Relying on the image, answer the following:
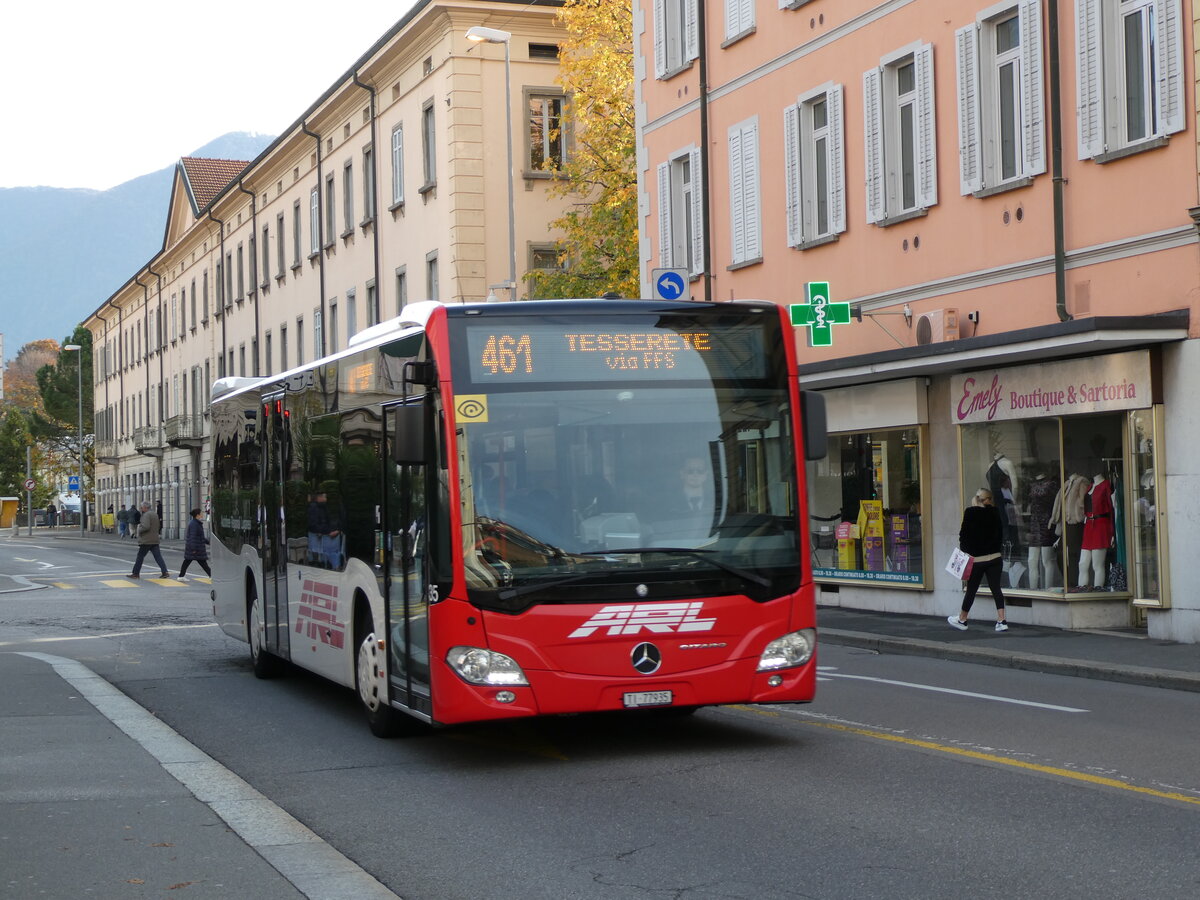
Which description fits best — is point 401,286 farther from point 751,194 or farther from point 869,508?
point 869,508

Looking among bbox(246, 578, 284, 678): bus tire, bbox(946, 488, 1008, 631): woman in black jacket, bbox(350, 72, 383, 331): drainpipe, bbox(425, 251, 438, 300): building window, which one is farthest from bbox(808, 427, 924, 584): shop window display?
bbox(350, 72, 383, 331): drainpipe

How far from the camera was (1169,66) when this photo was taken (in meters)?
17.1

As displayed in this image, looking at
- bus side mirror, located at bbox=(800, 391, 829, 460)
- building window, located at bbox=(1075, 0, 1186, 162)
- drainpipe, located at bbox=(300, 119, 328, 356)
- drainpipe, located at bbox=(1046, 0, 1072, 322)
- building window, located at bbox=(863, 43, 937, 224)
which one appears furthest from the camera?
drainpipe, located at bbox=(300, 119, 328, 356)

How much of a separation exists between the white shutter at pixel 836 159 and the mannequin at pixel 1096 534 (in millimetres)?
6359

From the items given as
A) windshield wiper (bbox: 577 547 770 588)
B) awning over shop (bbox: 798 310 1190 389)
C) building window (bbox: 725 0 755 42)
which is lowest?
windshield wiper (bbox: 577 547 770 588)

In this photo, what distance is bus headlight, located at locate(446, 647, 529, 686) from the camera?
965cm

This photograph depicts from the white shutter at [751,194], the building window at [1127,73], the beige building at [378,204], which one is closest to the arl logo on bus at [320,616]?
the building window at [1127,73]

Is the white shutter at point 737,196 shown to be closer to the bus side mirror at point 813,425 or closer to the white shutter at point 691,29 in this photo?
the white shutter at point 691,29

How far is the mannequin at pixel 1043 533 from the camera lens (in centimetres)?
1972

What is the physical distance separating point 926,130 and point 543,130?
853 inches

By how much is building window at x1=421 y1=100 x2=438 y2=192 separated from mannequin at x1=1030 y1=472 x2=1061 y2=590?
2431 centimetres

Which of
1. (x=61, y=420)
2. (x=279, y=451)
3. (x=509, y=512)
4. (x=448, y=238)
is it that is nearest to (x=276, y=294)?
(x=448, y=238)

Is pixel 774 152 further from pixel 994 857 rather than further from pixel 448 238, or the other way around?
pixel 994 857

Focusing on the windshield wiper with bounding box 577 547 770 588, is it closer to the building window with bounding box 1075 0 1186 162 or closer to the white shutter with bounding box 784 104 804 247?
the building window with bounding box 1075 0 1186 162
